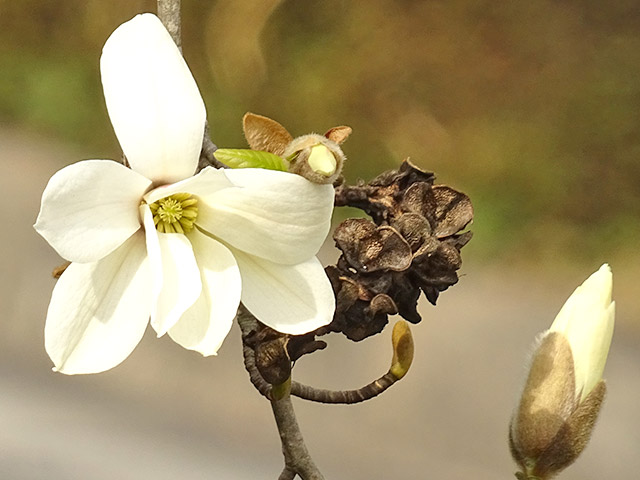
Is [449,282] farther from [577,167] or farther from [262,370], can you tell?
Answer: [577,167]

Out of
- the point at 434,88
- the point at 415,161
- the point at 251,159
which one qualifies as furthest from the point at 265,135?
the point at 434,88

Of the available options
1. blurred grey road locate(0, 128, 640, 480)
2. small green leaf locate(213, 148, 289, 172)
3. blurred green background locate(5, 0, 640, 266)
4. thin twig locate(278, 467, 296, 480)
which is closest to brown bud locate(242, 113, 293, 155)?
small green leaf locate(213, 148, 289, 172)

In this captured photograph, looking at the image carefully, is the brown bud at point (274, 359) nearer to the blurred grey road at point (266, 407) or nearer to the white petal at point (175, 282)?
the white petal at point (175, 282)

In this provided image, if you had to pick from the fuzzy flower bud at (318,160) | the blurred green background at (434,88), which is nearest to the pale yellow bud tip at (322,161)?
the fuzzy flower bud at (318,160)

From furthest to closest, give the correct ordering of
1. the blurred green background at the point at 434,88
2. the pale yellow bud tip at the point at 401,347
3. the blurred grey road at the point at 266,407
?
1. the blurred green background at the point at 434,88
2. the blurred grey road at the point at 266,407
3. the pale yellow bud tip at the point at 401,347

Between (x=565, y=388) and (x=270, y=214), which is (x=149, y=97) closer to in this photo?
(x=270, y=214)
